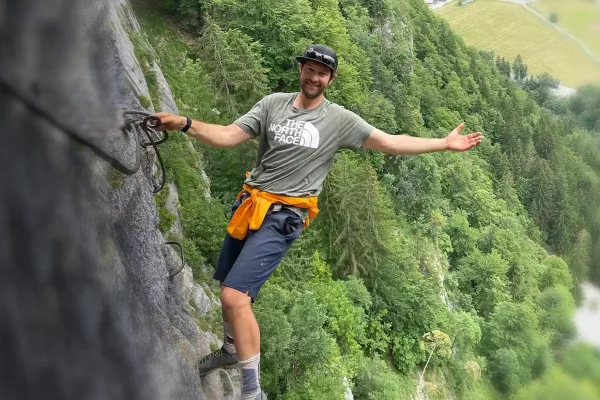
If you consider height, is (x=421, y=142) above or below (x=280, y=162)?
above

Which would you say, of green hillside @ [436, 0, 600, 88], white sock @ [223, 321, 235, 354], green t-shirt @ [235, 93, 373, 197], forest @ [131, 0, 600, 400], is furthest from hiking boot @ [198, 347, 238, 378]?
green hillside @ [436, 0, 600, 88]

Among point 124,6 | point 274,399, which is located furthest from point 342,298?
point 124,6

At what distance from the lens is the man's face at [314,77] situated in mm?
3500

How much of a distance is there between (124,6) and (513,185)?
48414 mm

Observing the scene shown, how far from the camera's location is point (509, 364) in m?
18.4

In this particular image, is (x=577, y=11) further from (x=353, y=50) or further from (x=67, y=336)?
(x=353, y=50)

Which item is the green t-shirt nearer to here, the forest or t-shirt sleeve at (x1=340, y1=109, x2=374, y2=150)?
t-shirt sleeve at (x1=340, y1=109, x2=374, y2=150)

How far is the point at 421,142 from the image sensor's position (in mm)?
3688

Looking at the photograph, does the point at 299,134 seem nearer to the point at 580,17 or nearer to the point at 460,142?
the point at 460,142

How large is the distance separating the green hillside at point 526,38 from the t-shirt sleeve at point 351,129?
3.14 m

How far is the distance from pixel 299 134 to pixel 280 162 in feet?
0.86

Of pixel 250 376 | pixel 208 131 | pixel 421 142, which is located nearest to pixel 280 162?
pixel 208 131

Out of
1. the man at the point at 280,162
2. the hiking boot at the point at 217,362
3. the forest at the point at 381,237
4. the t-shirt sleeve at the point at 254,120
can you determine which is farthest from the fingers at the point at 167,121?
the forest at the point at 381,237

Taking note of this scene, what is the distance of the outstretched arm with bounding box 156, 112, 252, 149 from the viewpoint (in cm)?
321
